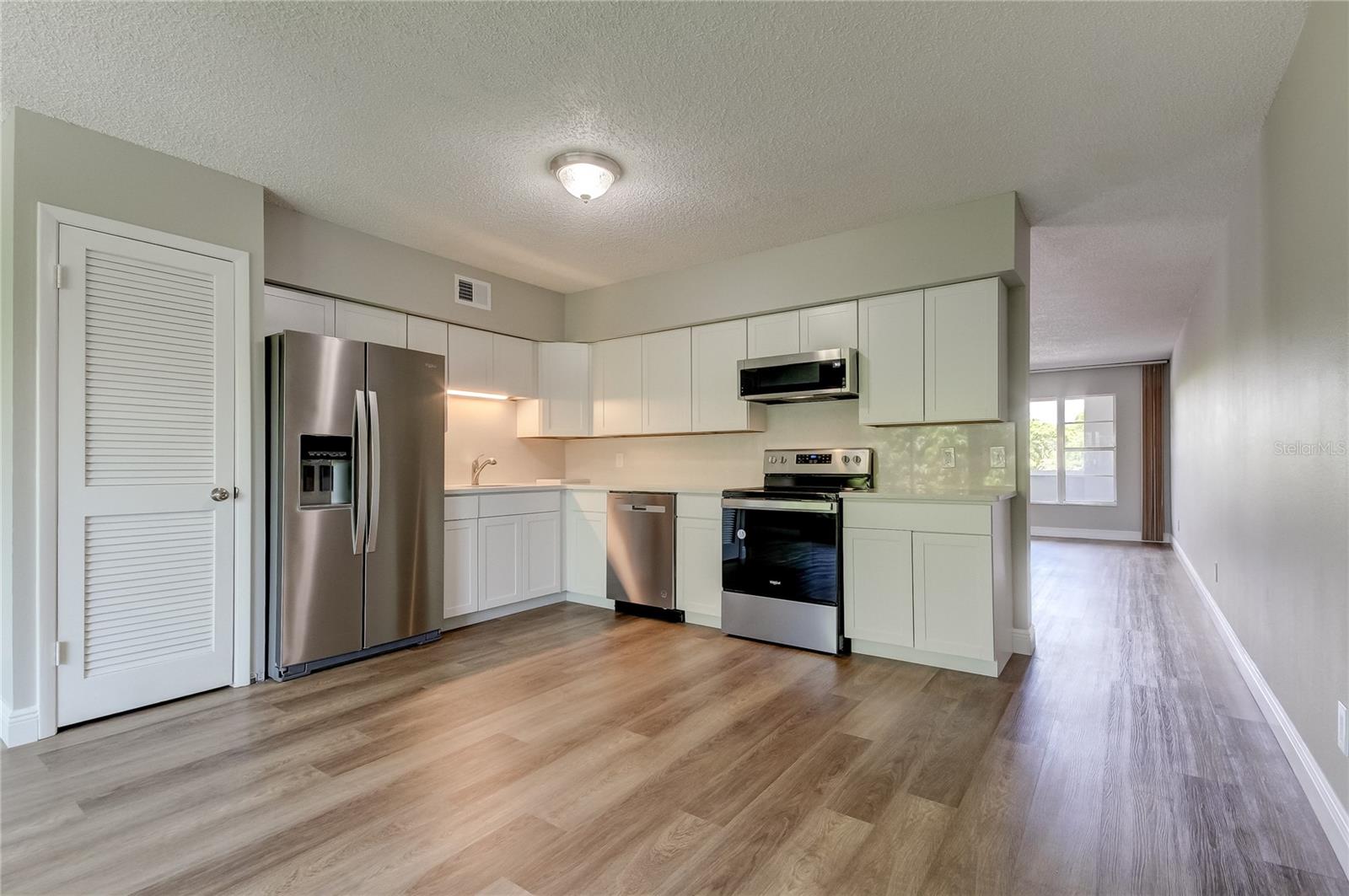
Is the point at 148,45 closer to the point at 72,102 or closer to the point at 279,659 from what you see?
the point at 72,102

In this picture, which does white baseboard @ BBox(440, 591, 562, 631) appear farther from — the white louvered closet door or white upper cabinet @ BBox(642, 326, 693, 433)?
white upper cabinet @ BBox(642, 326, 693, 433)

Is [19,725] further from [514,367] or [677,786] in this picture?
[514,367]

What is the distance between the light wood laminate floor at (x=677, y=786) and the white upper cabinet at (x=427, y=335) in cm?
206

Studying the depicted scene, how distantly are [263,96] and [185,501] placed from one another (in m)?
1.79

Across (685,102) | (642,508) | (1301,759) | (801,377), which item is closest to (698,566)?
(642,508)

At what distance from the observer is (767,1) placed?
6.65 ft

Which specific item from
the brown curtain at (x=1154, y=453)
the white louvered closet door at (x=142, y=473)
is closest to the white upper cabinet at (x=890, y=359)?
the white louvered closet door at (x=142, y=473)

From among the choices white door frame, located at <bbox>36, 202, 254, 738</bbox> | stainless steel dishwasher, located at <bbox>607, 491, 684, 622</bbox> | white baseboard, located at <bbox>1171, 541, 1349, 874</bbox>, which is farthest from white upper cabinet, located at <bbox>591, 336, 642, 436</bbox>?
white baseboard, located at <bbox>1171, 541, 1349, 874</bbox>

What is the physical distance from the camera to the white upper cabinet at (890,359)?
381 cm

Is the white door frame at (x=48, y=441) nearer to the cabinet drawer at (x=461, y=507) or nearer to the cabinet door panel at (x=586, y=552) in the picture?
the cabinet drawer at (x=461, y=507)

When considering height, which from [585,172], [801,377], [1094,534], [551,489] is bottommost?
[1094,534]

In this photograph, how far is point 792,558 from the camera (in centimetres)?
384

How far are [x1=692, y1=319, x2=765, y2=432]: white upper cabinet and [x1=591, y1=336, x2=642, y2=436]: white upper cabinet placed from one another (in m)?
0.54

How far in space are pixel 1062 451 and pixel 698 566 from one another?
772cm
